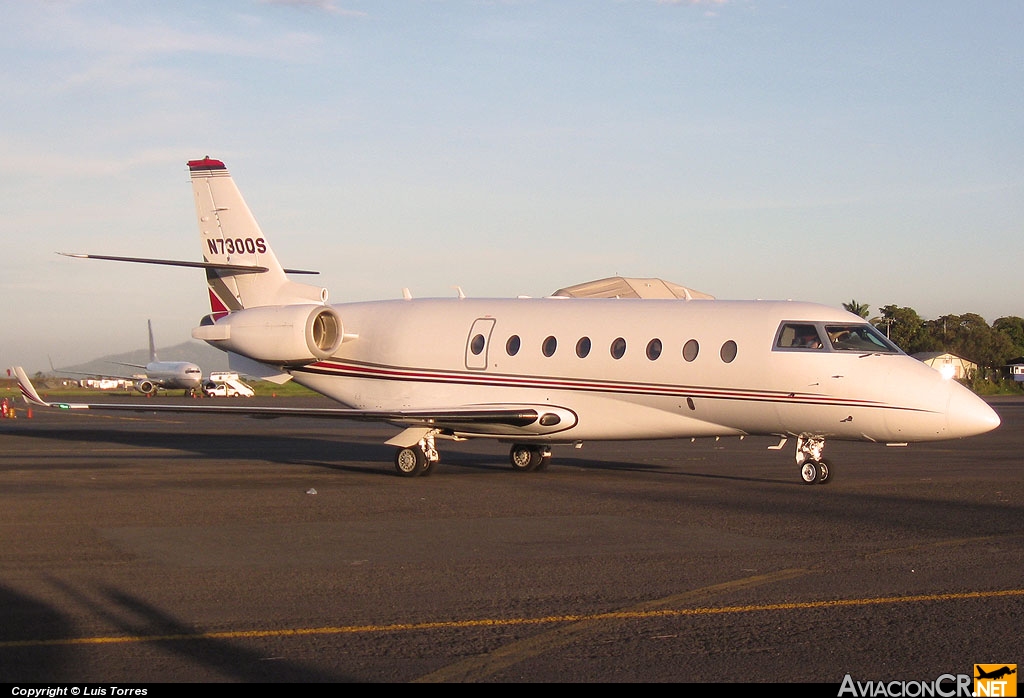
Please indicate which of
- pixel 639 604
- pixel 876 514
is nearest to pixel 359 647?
pixel 639 604

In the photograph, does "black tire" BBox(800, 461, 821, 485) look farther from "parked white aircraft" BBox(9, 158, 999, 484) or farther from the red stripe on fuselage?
the red stripe on fuselage

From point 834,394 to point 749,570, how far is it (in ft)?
23.7

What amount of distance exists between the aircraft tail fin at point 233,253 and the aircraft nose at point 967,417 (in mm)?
12017

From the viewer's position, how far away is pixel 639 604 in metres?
8.23

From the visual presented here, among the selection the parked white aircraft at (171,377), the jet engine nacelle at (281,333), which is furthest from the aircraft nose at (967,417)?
the parked white aircraft at (171,377)

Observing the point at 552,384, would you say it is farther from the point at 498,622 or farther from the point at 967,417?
the point at 498,622

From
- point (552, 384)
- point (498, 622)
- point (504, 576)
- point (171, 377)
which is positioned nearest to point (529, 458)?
point (552, 384)

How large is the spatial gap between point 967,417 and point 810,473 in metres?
2.45

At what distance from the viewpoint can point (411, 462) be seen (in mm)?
18625

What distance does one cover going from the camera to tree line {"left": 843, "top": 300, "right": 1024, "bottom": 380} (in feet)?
341

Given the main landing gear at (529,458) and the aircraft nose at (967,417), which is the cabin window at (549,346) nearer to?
the main landing gear at (529,458)

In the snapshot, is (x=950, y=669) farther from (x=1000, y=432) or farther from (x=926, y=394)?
(x=1000, y=432)

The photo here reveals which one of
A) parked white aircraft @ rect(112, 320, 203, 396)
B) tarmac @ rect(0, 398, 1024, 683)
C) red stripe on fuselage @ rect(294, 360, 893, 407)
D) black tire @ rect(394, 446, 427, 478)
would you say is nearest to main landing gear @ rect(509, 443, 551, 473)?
tarmac @ rect(0, 398, 1024, 683)

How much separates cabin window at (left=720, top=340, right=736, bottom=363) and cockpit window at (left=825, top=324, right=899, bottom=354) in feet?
4.58
